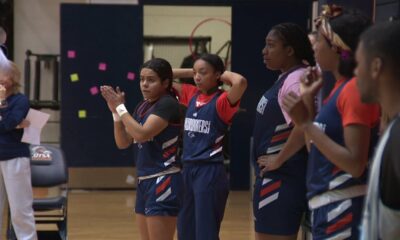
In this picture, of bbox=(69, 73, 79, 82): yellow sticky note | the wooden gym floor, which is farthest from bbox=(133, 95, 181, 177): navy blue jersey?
bbox=(69, 73, 79, 82): yellow sticky note

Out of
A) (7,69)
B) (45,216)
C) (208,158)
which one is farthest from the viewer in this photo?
(45,216)

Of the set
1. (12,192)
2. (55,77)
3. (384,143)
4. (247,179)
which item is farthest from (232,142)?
(384,143)

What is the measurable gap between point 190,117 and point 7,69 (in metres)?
1.56

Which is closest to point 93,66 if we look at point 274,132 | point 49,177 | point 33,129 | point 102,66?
point 102,66

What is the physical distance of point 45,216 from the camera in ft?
19.5

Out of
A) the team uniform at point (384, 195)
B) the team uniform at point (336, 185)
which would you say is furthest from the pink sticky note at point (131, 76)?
the team uniform at point (384, 195)

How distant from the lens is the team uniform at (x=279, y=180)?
11.8ft

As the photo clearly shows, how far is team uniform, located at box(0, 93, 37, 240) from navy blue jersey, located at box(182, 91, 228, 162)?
1.42m

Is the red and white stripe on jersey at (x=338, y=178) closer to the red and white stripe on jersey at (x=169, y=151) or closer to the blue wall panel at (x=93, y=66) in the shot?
the red and white stripe on jersey at (x=169, y=151)

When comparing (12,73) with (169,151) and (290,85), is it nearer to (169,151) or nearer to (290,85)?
(169,151)

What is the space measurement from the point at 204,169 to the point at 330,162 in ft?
5.60

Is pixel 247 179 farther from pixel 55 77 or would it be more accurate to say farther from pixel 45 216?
pixel 45 216

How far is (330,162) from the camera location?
107 inches

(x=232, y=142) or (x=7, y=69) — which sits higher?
(x=7, y=69)
